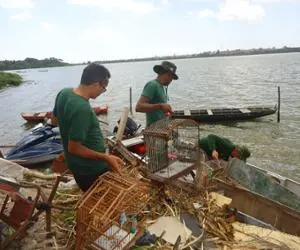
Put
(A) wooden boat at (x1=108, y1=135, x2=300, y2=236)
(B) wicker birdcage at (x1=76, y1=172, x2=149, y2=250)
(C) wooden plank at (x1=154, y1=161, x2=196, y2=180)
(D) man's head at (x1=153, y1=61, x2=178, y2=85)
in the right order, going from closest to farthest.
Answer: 1. (B) wicker birdcage at (x1=76, y1=172, x2=149, y2=250)
2. (C) wooden plank at (x1=154, y1=161, x2=196, y2=180)
3. (A) wooden boat at (x1=108, y1=135, x2=300, y2=236)
4. (D) man's head at (x1=153, y1=61, x2=178, y2=85)

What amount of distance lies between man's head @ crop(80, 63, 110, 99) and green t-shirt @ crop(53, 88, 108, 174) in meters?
0.14

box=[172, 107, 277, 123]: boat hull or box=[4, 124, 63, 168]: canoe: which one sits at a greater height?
box=[4, 124, 63, 168]: canoe

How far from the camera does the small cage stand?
479 centimetres

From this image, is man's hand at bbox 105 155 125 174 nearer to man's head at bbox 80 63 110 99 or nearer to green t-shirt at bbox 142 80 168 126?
man's head at bbox 80 63 110 99

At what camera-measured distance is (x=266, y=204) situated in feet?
16.9

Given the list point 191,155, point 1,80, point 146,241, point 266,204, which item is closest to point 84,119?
point 146,241

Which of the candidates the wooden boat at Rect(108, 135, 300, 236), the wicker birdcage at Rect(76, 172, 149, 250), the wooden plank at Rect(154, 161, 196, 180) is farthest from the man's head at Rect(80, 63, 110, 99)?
the wooden boat at Rect(108, 135, 300, 236)

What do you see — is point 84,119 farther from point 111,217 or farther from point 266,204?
point 266,204

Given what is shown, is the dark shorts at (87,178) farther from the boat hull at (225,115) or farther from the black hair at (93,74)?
the boat hull at (225,115)

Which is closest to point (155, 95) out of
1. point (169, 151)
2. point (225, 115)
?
point (169, 151)

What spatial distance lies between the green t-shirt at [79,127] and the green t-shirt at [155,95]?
2112 mm

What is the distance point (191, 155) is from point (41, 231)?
91.8 inches

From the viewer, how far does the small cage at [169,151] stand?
479 centimetres

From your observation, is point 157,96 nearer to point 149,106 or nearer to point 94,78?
point 149,106
